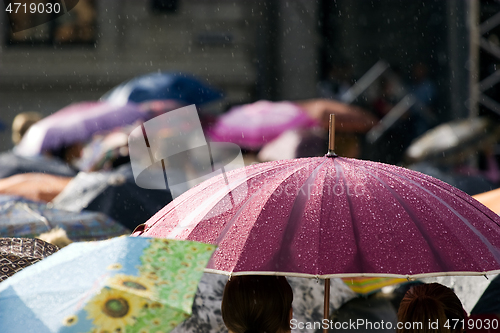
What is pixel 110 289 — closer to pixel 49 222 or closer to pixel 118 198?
pixel 49 222

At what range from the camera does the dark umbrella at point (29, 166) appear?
618 cm

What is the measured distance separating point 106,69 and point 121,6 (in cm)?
148

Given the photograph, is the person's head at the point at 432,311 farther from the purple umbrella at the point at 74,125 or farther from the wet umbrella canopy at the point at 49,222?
the purple umbrella at the point at 74,125

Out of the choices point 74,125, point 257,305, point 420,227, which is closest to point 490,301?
point 420,227

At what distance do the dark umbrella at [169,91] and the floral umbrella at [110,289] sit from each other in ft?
25.7

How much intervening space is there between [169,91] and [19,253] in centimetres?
715

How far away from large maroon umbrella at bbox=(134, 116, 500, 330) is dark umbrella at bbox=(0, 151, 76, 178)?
11.7 ft

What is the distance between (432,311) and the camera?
2.71m

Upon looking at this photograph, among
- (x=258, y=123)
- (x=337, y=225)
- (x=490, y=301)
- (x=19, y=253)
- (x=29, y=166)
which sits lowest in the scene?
(x=490, y=301)

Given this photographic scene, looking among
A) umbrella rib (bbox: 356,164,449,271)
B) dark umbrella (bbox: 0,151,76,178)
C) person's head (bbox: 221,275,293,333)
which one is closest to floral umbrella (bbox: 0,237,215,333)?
person's head (bbox: 221,275,293,333)

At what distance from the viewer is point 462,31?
12.5 metres

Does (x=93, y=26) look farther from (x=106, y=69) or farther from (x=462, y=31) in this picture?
(x=462, y=31)

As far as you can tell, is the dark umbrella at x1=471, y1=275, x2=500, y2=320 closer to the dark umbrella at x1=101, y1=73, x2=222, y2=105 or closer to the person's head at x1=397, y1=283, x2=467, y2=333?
the person's head at x1=397, y1=283, x2=467, y2=333

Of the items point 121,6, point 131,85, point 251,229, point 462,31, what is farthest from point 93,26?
point 251,229
